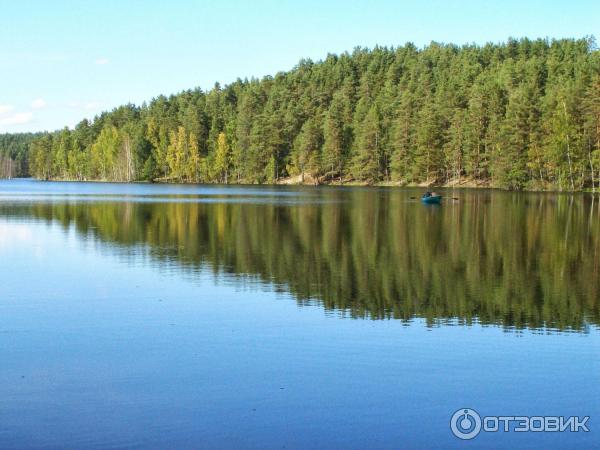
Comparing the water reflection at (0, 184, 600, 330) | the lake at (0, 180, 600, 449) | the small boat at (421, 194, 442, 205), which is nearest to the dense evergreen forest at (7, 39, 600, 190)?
the small boat at (421, 194, 442, 205)

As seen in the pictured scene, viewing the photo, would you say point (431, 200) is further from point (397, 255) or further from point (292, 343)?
point (292, 343)

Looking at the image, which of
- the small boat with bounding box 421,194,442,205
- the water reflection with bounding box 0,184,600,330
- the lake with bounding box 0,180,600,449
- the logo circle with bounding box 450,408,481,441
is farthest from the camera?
the small boat with bounding box 421,194,442,205

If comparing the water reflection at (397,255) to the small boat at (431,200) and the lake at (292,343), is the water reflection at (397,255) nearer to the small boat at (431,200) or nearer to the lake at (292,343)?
the lake at (292,343)

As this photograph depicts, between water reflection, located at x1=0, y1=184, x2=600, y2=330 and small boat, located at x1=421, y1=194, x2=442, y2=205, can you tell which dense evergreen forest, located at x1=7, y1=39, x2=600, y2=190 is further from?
water reflection, located at x1=0, y1=184, x2=600, y2=330

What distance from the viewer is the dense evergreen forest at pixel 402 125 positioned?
11169 centimetres

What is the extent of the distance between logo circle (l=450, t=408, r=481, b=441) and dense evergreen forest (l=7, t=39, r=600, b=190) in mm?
95786

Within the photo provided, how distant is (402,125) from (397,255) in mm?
109624

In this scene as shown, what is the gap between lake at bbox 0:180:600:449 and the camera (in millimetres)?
11281

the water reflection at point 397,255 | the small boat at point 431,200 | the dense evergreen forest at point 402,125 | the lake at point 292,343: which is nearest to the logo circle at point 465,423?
the lake at point 292,343

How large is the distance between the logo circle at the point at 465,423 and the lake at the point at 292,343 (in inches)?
5.9

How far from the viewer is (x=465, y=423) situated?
11.5 metres

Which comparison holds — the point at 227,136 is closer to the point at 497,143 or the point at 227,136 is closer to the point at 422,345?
the point at 497,143

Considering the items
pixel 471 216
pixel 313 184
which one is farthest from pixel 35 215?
pixel 313 184

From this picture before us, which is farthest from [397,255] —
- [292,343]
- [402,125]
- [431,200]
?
[402,125]
